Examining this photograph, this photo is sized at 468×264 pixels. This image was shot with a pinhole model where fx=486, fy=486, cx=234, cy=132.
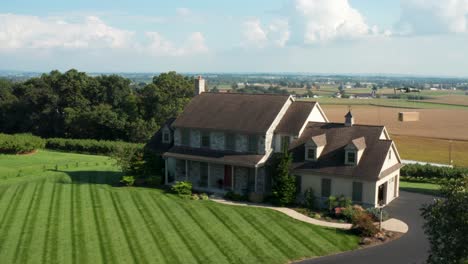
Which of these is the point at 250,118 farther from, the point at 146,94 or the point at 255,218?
the point at 146,94

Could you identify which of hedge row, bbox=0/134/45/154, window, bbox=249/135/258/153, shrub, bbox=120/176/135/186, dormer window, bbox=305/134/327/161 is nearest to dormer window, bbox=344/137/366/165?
dormer window, bbox=305/134/327/161

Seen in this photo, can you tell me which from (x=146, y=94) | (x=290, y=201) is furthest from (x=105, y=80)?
(x=290, y=201)

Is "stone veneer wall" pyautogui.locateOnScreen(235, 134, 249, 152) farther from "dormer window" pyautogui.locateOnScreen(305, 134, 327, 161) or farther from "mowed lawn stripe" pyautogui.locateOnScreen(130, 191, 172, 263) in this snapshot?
"mowed lawn stripe" pyautogui.locateOnScreen(130, 191, 172, 263)

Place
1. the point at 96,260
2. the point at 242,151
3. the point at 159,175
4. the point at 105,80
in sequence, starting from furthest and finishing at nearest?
the point at 105,80 < the point at 159,175 < the point at 242,151 < the point at 96,260

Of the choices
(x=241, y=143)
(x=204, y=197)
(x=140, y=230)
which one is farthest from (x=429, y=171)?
(x=140, y=230)

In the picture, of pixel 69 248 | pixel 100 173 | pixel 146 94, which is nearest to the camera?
pixel 69 248

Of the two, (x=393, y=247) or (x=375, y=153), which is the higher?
(x=375, y=153)
